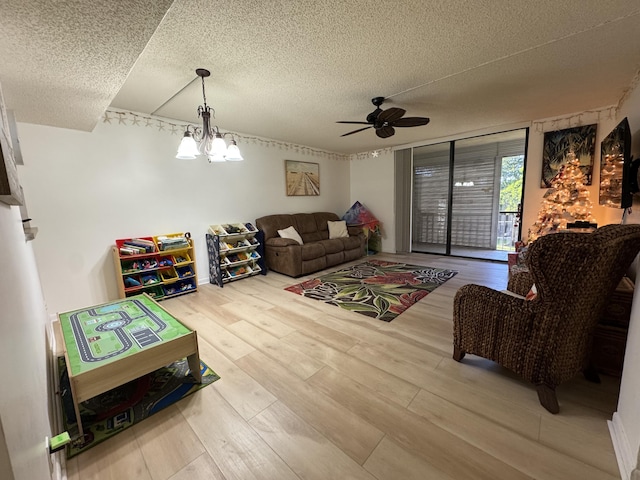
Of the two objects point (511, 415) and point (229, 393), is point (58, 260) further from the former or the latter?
point (511, 415)

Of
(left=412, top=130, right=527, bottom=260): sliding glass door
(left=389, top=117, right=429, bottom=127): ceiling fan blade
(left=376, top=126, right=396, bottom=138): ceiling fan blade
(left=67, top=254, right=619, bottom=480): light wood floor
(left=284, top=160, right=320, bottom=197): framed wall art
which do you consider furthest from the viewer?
(left=412, top=130, right=527, bottom=260): sliding glass door

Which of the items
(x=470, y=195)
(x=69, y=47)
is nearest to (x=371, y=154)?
(x=470, y=195)

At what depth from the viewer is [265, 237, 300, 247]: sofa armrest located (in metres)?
4.11

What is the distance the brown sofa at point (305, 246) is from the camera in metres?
4.09

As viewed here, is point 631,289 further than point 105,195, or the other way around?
point 105,195

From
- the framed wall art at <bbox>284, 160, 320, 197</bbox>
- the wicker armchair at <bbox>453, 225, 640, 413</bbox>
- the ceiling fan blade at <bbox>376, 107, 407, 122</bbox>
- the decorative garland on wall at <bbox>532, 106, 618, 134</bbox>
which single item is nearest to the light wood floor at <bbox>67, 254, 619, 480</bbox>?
the wicker armchair at <bbox>453, 225, 640, 413</bbox>

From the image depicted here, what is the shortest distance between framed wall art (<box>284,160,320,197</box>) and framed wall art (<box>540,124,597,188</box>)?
12.6 ft

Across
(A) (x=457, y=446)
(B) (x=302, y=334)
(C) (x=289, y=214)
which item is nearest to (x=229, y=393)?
(B) (x=302, y=334)

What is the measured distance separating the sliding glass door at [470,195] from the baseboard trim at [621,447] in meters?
4.26

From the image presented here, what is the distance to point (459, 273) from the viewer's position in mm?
4082

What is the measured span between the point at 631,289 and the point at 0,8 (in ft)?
11.6

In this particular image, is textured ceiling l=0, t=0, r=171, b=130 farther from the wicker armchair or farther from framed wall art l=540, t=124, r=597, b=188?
framed wall art l=540, t=124, r=597, b=188

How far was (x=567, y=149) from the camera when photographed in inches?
145

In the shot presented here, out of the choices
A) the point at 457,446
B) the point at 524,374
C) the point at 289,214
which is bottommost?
the point at 457,446
